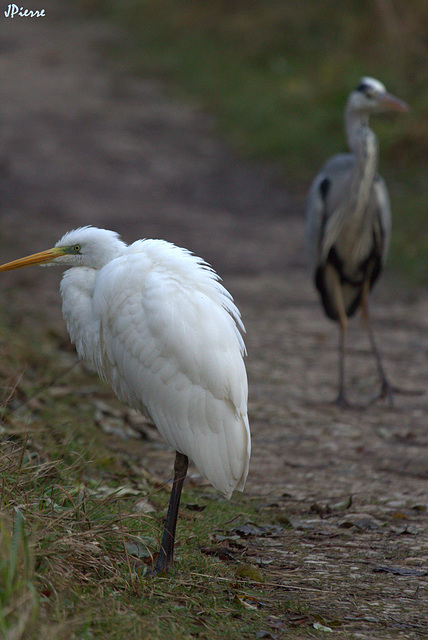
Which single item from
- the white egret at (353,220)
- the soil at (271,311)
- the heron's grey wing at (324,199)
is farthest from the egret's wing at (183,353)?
the heron's grey wing at (324,199)

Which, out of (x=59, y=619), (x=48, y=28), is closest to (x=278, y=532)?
(x=59, y=619)

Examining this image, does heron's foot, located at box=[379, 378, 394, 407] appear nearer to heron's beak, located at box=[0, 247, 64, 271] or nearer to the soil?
the soil

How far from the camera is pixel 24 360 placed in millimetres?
5332

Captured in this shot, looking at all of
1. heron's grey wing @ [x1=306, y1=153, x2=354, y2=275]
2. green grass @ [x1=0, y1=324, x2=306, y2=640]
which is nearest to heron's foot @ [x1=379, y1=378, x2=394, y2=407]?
heron's grey wing @ [x1=306, y1=153, x2=354, y2=275]

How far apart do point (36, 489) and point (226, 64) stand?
1316 centimetres

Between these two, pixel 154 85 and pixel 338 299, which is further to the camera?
pixel 154 85

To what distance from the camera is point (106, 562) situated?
9.42 ft

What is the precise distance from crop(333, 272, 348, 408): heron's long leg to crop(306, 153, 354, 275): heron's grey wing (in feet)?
0.84

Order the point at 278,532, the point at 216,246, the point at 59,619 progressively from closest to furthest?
the point at 59,619 → the point at 278,532 → the point at 216,246

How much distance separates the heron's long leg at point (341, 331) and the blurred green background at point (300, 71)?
6.88 ft

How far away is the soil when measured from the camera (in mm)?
3414

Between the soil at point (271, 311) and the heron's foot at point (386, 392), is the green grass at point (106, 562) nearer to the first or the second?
the soil at point (271, 311)

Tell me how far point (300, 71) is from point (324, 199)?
8.43 m

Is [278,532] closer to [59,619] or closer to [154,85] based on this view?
[59,619]
